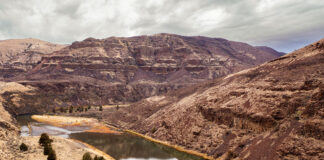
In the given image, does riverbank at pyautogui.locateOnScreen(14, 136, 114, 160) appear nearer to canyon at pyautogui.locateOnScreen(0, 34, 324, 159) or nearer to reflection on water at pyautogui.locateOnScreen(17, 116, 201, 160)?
canyon at pyautogui.locateOnScreen(0, 34, 324, 159)

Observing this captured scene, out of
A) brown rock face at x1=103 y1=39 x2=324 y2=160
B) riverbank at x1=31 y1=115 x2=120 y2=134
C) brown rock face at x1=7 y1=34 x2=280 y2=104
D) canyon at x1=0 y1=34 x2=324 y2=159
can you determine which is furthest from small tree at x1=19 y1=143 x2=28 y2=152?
brown rock face at x1=7 y1=34 x2=280 y2=104

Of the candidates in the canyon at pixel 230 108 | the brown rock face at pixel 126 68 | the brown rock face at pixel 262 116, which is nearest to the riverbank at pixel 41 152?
the canyon at pixel 230 108

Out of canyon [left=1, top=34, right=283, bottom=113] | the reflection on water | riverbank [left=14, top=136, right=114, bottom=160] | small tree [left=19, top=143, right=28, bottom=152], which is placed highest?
canyon [left=1, top=34, right=283, bottom=113]

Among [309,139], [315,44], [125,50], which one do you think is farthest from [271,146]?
[125,50]

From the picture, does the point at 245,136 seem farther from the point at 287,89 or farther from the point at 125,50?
the point at 125,50

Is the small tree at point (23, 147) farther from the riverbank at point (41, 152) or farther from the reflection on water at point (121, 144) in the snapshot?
the reflection on water at point (121, 144)

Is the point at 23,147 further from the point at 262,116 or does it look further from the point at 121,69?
the point at 121,69
